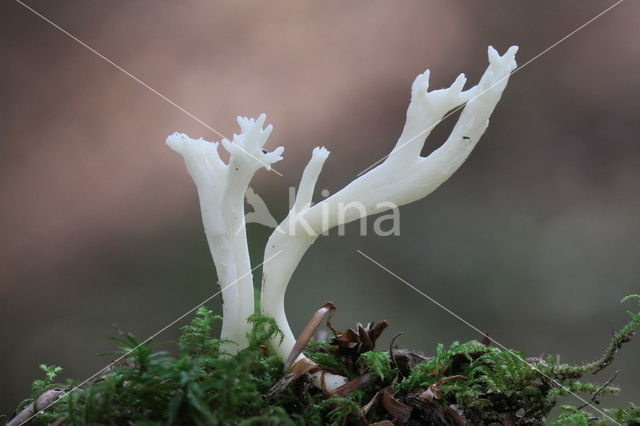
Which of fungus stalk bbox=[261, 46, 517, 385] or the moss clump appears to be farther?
fungus stalk bbox=[261, 46, 517, 385]

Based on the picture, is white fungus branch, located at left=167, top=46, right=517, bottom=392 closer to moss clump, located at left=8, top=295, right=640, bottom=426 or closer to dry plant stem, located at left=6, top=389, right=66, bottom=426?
moss clump, located at left=8, top=295, right=640, bottom=426

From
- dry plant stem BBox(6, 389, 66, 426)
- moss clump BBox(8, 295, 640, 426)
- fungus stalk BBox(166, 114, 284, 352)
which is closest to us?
moss clump BBox(8, 295, 640, 426)

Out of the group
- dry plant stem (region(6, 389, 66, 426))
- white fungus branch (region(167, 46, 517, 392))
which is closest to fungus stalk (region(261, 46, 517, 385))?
white fungus branch (region(167, 46, 517, 392))

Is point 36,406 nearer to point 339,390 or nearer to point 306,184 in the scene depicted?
point 339,390

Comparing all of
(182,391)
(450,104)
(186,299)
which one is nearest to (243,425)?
(182,391)

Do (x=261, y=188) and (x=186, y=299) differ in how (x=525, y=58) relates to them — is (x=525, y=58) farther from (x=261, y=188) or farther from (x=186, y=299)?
(x=186, y=299)

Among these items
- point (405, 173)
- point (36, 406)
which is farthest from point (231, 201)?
point (36, 406)

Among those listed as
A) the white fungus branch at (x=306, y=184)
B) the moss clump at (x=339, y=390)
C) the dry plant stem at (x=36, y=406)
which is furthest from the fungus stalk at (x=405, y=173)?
the dry plant stem at (x=36, y=406)
